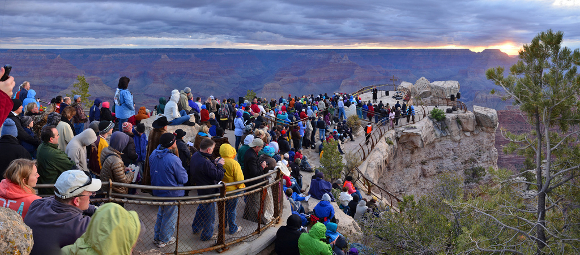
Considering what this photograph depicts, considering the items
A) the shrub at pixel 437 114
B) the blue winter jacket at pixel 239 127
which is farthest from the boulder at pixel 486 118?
the blue winter jacket at pixel 239 127

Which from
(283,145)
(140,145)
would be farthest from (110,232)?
(283,145)

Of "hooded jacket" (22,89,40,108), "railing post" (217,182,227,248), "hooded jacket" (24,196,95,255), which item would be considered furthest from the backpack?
"hooded jacket" (24,196,95,255)

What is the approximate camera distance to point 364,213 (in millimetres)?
10336

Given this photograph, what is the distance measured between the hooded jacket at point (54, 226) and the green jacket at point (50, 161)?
253 centimetres

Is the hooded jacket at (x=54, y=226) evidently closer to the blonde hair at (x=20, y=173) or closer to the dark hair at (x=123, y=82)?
the blonde hair at (x=20, y=173)

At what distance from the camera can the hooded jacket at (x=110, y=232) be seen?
8.50 ft

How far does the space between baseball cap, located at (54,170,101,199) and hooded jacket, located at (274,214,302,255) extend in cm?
343

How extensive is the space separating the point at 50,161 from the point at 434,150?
32068mm

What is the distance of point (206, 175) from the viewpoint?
580 centimetres

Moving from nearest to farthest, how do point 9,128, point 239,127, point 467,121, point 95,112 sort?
point 9,128, point 95,112, point 239,127, point 467,121

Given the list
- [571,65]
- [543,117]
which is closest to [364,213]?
[543,117]

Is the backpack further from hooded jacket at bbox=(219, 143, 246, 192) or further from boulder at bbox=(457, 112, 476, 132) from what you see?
boulder at bbox=(457, 112, 476, 132)

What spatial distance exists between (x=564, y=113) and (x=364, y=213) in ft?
19.5

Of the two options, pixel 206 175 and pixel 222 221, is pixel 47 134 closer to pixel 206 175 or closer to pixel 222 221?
pixel 206 175
